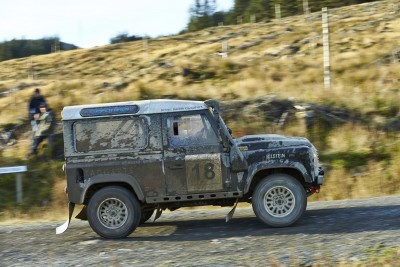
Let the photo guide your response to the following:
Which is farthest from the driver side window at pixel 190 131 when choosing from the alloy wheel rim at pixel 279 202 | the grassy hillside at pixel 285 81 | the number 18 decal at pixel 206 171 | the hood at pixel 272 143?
the grassy hillside at pixel 285 81

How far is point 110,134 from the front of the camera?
8.92 m

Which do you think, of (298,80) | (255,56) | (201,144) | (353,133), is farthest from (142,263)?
(255,56)

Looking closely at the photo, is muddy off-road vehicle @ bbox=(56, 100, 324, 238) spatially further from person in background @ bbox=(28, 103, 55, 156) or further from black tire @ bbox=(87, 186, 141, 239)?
person in background @ bbox=(28, 103, 55, 156)

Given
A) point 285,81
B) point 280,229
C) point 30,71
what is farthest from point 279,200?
point 30,71

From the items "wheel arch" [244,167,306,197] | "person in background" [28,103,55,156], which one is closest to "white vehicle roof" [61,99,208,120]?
"wheel arch" [244,167,306,197]

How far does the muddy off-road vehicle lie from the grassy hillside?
5406 mm

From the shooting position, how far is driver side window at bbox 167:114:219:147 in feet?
29.1

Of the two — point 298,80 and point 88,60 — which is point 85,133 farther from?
point 88,60

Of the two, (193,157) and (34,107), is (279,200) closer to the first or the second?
(193,157)

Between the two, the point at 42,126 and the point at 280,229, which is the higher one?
the point at 42,126

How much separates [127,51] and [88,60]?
3.92 metres

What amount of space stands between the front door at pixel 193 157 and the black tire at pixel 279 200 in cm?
63

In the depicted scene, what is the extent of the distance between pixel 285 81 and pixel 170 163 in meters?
15.9

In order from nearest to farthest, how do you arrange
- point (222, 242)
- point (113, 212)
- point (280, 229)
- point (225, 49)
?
1. point (222, 242)
2. point (280, 229)
3. point (113, 212)
4. point (225, 49)
